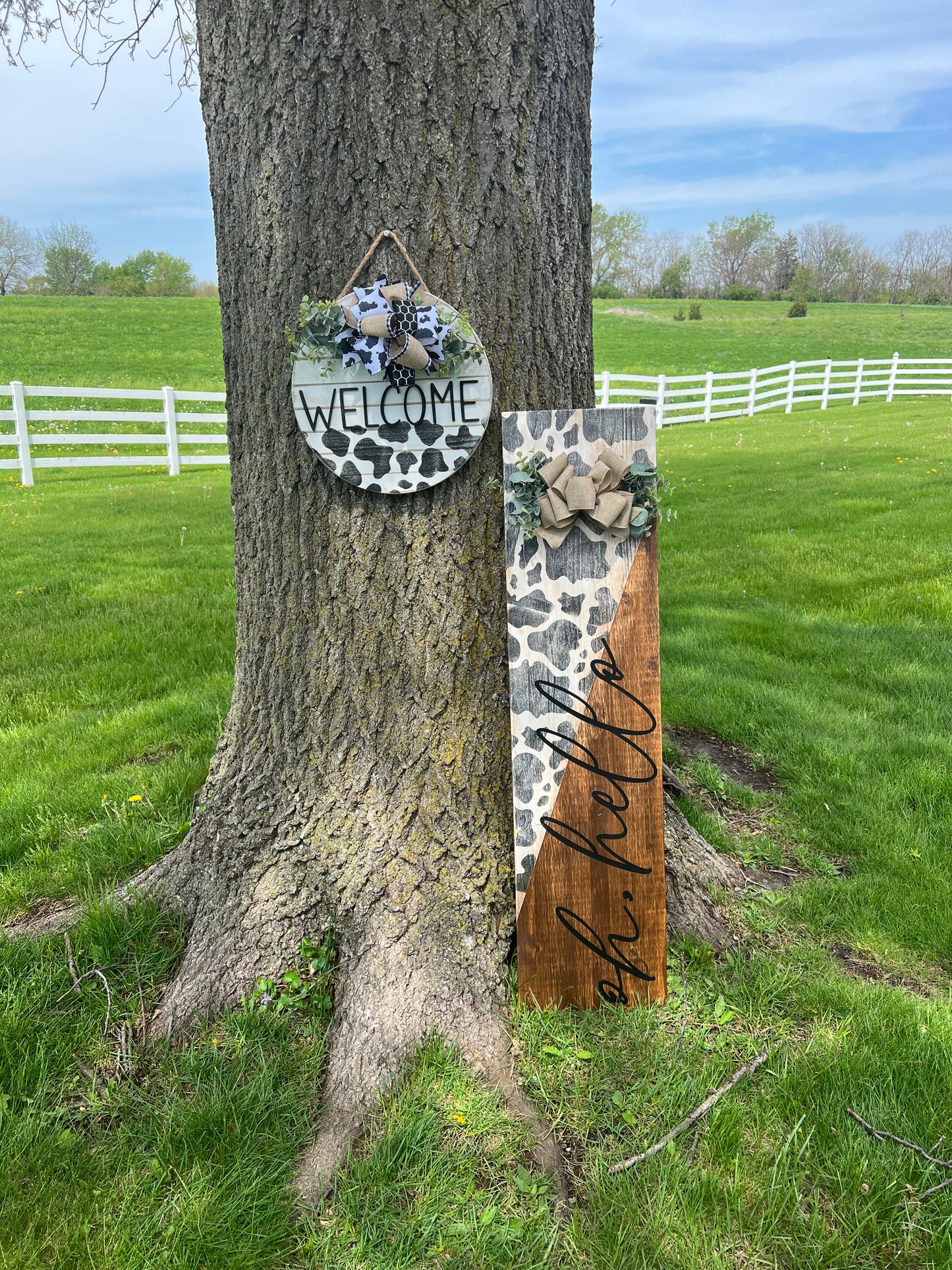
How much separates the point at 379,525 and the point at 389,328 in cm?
47

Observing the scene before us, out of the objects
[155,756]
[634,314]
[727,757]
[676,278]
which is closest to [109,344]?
[155,756]

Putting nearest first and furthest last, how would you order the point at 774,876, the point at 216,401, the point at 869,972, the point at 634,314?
the point at 869,972
the point at 774,876
the point at 216,401
the point at 634,314

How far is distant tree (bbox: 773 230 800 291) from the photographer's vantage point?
71.4 m

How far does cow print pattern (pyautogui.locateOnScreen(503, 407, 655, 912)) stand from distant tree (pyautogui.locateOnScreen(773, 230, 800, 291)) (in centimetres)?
8018

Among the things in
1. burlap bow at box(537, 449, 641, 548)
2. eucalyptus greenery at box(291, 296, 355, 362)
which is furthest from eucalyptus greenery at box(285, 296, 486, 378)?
burlap bow at box(537, 449, 641, 548)

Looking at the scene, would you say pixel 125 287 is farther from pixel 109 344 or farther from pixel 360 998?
pixel 360 998

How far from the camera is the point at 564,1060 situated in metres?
1.95

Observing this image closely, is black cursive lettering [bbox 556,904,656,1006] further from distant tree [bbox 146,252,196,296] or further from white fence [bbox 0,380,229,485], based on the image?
distant tree [bbox 146,252,196,296]

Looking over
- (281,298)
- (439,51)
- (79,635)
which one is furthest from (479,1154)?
(79,635)

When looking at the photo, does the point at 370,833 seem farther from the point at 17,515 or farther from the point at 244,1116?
the point at 17,515

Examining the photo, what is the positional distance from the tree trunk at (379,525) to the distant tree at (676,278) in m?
75.4

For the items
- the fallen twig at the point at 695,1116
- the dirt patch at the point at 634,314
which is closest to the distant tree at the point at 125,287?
the dirt patch at the point at 634,314

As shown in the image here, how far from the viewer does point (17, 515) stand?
887 centimetres

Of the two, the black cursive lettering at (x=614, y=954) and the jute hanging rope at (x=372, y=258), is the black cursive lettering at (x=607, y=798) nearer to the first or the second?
the black cursive lettering at (x=614, y=954)
